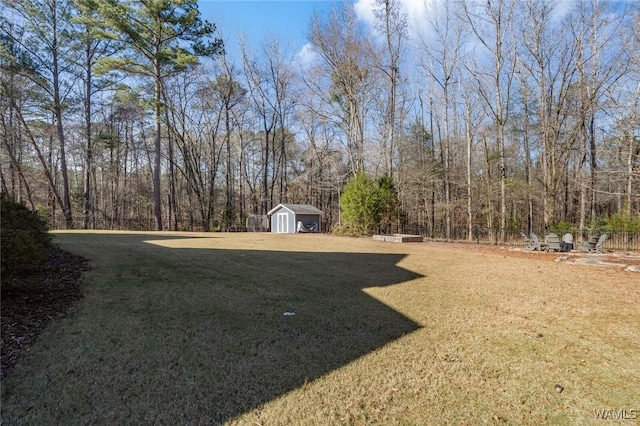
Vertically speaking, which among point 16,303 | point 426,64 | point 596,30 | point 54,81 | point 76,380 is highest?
point 426,64

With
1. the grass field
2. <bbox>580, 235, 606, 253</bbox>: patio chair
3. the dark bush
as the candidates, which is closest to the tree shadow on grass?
the grass field

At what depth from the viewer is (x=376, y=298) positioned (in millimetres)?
5383

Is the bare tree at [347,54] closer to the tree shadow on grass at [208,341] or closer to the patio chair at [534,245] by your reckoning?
the patio chair at [534,245]

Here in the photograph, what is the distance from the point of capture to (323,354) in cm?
336

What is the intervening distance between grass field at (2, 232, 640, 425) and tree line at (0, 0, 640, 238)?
10790 mm

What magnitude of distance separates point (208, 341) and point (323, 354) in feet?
4.03

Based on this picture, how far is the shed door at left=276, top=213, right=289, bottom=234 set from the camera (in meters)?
21.9

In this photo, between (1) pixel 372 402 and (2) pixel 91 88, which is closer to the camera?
(1) pixel 372 402

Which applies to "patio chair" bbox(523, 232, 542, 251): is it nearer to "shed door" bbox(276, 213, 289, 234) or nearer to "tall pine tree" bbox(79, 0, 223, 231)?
"shed door" bbox(276, 213, 289, 234)

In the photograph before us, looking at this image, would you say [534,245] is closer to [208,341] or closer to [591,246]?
[591,246]

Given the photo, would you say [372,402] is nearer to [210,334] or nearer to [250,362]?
[250,362]

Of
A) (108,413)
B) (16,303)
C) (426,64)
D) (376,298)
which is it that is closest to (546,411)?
(376,298)

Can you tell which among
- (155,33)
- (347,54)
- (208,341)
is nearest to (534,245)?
(208,341)

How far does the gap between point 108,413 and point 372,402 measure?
1.97 m
